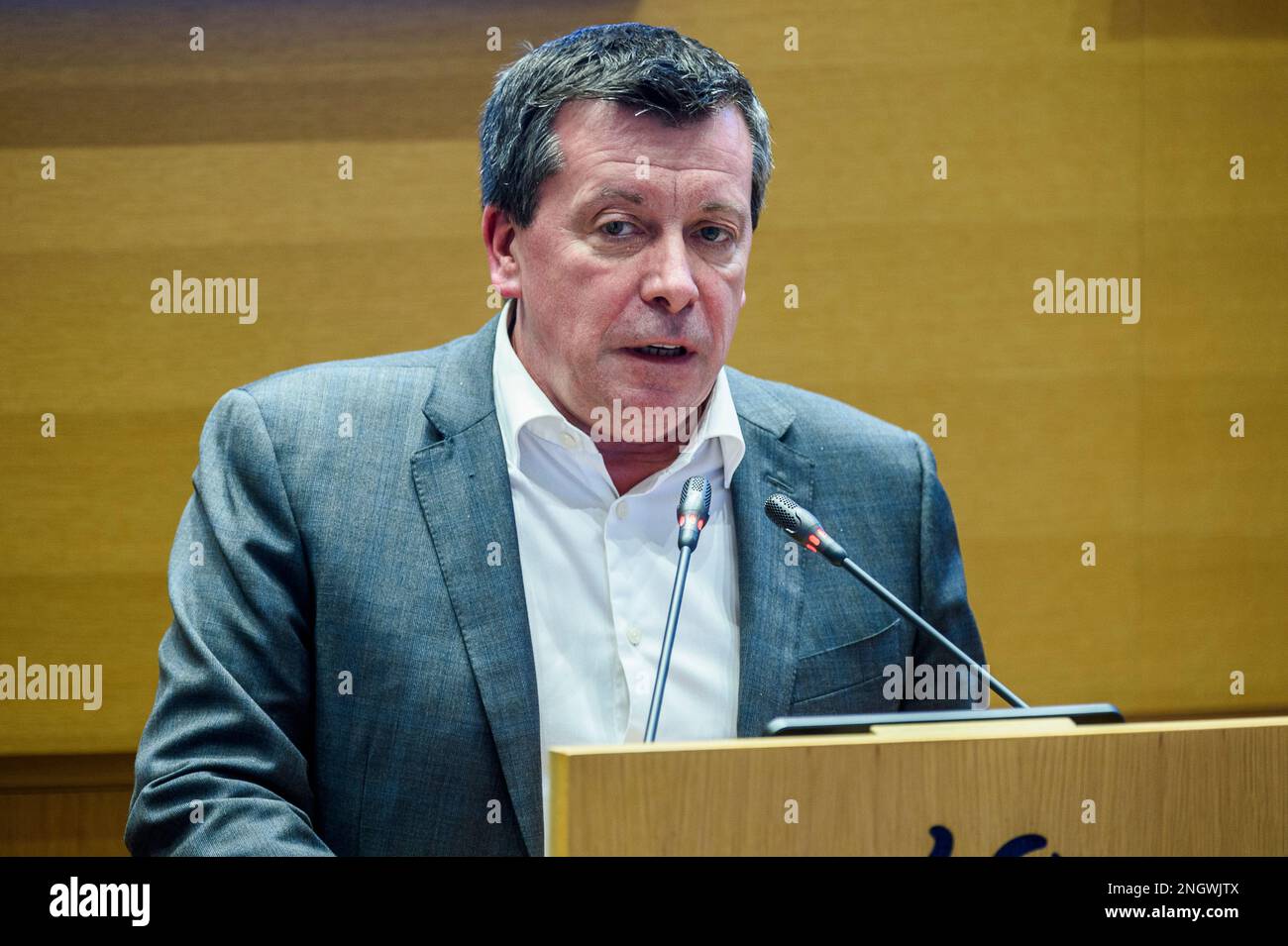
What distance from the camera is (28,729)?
9.07 ft

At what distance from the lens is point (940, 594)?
76.8 inches

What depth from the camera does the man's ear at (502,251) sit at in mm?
1945

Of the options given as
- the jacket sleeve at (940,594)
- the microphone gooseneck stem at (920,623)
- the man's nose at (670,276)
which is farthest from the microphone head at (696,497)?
the jacket sleeve at (940,594)

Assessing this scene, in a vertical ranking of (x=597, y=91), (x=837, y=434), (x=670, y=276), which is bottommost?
(x=837, y=434)

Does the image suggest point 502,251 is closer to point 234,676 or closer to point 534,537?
point 534,537

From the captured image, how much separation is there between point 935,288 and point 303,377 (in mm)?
1604

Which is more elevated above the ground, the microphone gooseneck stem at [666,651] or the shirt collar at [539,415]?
the shirt collar at [539,415]

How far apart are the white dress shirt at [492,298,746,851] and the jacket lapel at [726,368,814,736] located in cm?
3

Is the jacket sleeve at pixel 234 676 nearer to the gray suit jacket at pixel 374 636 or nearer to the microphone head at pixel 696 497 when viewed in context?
the gray suit jacket at pixel 374 636

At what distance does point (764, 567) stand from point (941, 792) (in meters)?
Answer: 0.76

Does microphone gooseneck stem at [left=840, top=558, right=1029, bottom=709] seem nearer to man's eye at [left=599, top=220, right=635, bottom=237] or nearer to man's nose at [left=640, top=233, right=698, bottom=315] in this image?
man's nose at [left=640, top=233, right=698, bottom=315]

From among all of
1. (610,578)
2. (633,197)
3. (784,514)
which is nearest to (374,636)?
(610,578)
